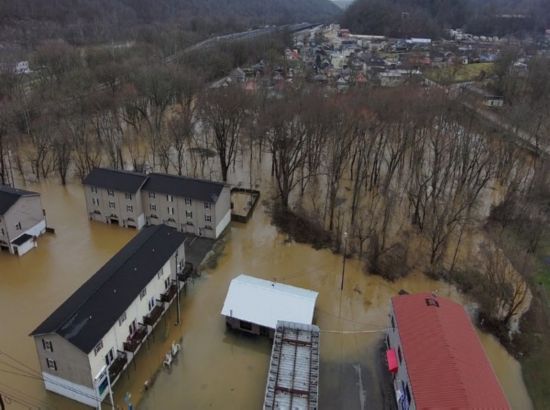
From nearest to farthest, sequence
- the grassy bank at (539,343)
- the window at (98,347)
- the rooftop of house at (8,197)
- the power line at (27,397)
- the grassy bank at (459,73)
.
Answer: the window at (98,347) → the power line at (27,397) → the grassy bank at (539,343) → the rooftop of house at (8,197) → the grassy bank at (459,73)

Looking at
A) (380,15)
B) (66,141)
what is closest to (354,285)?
(66,141)

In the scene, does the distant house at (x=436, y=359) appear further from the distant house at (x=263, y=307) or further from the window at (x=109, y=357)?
Answer: the window at (x=109, y=357)

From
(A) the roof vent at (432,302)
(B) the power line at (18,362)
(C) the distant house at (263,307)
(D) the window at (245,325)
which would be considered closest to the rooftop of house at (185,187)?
(C) the distant house at (263,307)

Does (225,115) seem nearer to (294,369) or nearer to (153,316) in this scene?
(153,316)

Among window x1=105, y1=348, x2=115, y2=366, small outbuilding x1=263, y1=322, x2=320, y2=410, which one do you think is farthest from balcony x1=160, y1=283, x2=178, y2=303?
small outbuilding x1=263, y1=322, x2=320, y2=410

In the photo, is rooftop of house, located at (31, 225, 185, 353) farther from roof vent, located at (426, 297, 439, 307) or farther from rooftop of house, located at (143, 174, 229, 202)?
roof vent, located at (426, 297, 439, 307)

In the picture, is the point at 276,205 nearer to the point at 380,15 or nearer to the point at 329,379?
the point at 329,379
